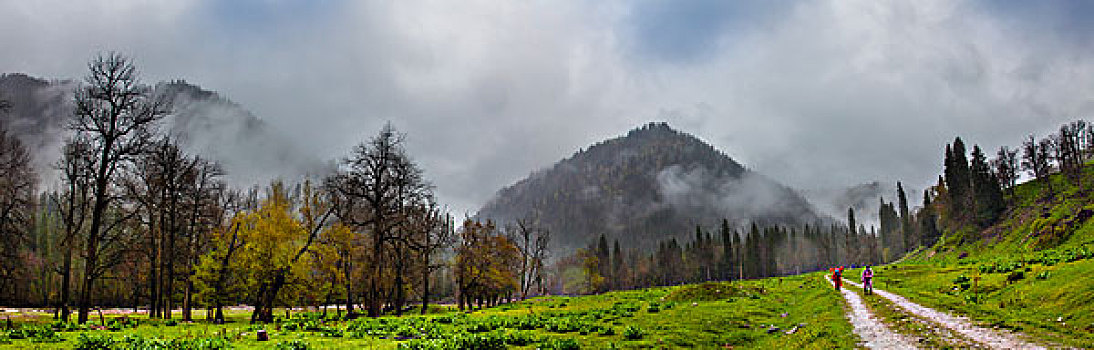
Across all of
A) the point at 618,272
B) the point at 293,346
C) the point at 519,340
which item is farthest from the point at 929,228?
the point at 293,346

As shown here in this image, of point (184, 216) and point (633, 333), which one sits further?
point (184, 216)

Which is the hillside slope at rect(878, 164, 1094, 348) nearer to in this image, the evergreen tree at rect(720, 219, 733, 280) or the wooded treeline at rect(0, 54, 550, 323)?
the wooded treeline at rect(0, 54, 550, 323)

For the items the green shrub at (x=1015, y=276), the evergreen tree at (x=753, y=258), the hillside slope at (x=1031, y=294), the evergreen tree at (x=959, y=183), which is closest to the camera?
the hillside slope at (x=1031, y=294)

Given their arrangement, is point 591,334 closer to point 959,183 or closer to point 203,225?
point 203,225

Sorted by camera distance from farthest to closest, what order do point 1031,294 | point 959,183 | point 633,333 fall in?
point 959,183
point 1031,294
point 633,333

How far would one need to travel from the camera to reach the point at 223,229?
1826 inches

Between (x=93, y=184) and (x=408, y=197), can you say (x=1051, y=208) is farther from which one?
(x=93, y=184)

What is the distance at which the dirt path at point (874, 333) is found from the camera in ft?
46.7

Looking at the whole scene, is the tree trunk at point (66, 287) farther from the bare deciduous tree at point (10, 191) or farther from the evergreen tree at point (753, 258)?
the evergreen tree at point (753, 258)

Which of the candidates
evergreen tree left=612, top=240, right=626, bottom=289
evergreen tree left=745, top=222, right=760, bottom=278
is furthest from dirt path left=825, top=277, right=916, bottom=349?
evergreen tree left=745, top=222, right=760, bottom=278

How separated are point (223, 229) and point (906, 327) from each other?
49519 millimetres

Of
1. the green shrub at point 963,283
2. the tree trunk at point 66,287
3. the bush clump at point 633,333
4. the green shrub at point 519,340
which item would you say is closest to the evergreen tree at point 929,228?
the green shrub at point 963,283

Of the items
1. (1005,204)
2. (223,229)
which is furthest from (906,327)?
(1005,204)

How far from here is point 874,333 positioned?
1669 cm
